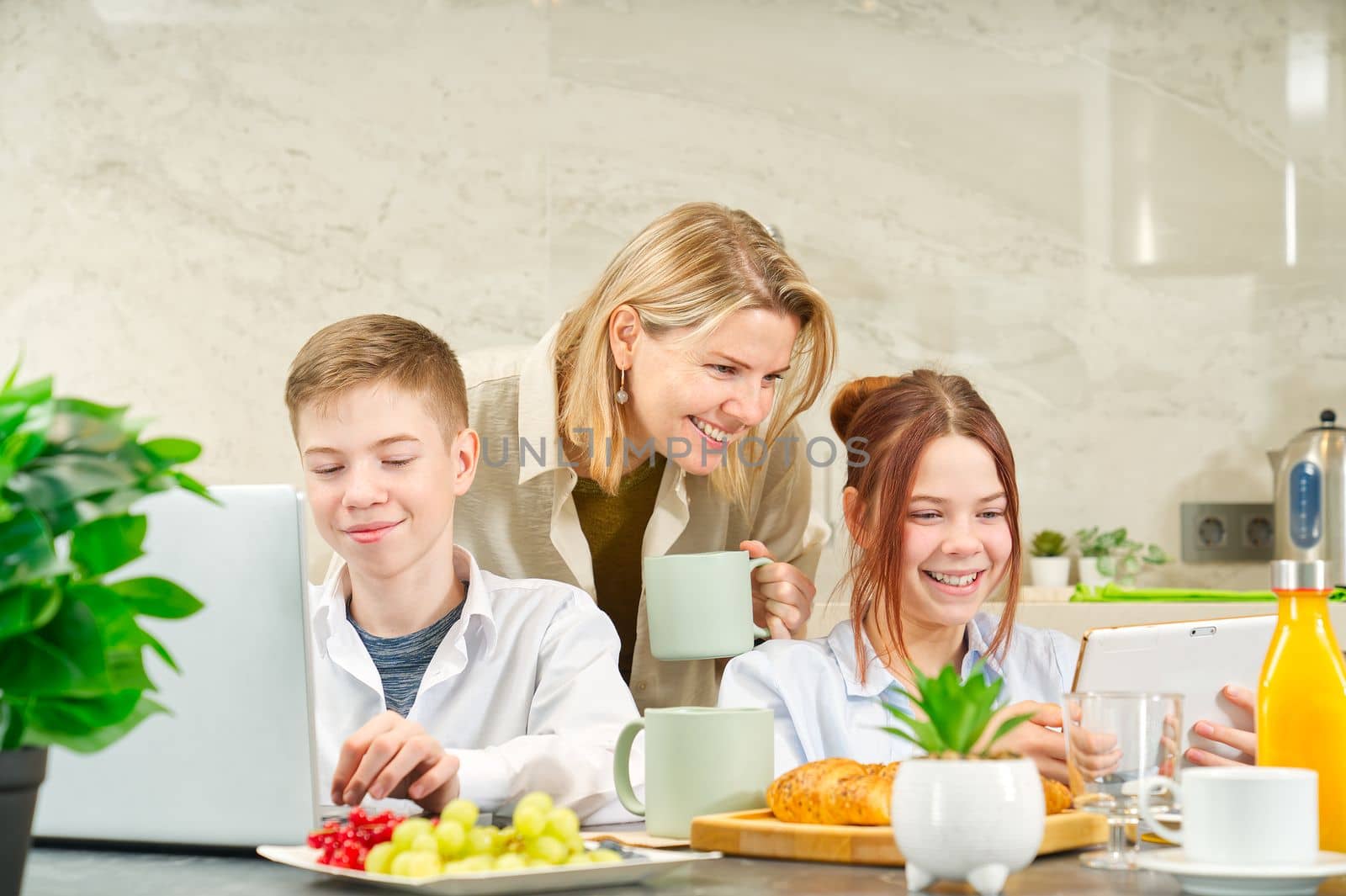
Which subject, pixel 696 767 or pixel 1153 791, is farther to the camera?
pixel 696 767

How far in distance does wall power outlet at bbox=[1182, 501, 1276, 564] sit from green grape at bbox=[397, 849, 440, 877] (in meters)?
2.55

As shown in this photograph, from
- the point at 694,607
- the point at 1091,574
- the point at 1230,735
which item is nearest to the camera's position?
the point at 1230,735

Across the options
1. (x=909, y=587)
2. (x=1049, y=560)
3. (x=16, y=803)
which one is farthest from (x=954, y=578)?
(x=1049, y=560)

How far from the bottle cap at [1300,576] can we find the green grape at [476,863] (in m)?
0.52

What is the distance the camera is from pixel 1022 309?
3047mm

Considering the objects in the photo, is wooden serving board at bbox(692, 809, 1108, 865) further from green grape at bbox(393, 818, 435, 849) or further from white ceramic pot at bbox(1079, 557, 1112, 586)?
white ceramic pot at bbox(1079, 557, 1112, 586)

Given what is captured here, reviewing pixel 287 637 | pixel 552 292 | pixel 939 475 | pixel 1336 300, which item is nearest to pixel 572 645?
pixel 939 475

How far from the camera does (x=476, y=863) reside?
800 mm

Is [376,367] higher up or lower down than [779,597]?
higher up

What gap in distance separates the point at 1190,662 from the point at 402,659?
77cm

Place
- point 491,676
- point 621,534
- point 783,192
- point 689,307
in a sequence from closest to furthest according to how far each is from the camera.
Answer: point 491,676 < point 689,307 < point 621,534 < point 783,192

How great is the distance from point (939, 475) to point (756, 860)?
2.28 ft

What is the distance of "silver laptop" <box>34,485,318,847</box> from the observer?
903mm

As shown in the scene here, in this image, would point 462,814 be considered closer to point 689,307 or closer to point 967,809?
point 967,809
